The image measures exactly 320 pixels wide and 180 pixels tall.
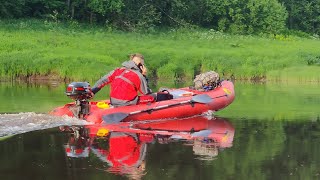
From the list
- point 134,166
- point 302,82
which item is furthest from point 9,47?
point 134,166

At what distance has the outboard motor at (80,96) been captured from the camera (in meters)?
14.2

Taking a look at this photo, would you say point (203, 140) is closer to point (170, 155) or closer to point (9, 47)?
point (170, 155)

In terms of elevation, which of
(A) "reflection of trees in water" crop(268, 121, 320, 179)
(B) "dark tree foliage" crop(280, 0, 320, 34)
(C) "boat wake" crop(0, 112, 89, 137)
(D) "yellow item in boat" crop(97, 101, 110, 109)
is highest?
(A) "reflection of trees in water" crop(268, 121, 320, 179)

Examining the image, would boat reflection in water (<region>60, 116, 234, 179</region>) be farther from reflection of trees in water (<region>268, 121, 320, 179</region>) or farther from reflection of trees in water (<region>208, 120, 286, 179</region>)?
reflection of trees in water (<region>268, 121, 320, 179</region>)

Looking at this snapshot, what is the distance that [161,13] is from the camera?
45.5 meters

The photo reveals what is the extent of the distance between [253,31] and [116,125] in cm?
3394

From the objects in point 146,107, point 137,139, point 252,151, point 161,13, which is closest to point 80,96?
point 146,107

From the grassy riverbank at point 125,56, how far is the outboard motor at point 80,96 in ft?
39.5

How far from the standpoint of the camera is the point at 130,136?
13.1m

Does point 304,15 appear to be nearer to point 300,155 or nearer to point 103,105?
point 103,105

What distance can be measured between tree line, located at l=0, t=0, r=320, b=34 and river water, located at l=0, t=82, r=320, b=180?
899 inches

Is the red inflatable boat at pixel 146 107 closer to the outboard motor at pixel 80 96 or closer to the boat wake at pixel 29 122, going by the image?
the outboard motor at pixel 80 96

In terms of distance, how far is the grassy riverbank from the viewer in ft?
88.1

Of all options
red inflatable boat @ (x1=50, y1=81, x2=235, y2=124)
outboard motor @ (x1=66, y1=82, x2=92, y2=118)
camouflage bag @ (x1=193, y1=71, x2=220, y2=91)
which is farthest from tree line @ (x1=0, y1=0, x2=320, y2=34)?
outboard motor @ (x1=66, y1=82, x2=92, y2=118)
